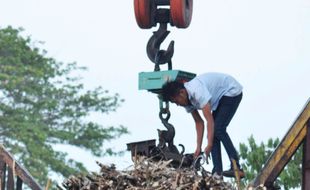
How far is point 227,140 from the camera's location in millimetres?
12344

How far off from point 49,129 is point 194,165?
28810 millimetres

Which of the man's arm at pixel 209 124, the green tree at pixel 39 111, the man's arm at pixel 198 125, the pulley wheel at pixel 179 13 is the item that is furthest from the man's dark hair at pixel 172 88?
the green tree at pixel 39 111

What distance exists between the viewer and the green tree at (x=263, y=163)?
18.8 m

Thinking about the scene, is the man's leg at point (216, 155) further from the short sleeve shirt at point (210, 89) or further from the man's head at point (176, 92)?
the man's head at point (176, 92)

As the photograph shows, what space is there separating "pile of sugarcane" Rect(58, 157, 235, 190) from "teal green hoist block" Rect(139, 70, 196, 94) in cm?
167

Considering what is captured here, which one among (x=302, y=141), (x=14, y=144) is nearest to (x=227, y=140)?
(x=302, y=141)

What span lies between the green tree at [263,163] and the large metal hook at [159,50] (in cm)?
563

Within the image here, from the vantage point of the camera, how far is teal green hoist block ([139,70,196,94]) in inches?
489

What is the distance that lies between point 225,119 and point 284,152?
1.66 metres

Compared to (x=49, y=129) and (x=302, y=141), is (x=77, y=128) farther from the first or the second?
(x=302, y=141)

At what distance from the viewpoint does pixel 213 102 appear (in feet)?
41.2

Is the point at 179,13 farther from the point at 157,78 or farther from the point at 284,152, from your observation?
the point at 284,152

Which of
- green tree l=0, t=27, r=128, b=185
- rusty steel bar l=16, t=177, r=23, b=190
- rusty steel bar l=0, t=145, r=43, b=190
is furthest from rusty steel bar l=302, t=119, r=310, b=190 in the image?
green tree l=0, t=27, r=128, b=185

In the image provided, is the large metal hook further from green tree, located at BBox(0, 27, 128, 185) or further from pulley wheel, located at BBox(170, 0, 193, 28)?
green tree, located at BBox(0, 27, 128, 185)
